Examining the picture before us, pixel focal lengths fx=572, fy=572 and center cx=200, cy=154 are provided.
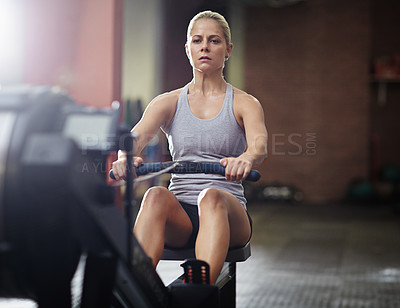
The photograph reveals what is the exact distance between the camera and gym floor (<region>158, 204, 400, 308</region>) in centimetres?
259

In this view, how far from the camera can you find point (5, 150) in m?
0.86

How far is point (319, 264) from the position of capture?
343 centimetres

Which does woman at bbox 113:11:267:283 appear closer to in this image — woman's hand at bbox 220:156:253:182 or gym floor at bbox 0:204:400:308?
woman's hand at bbox 220:156:253:182

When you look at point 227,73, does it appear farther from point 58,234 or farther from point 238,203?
point 58,234

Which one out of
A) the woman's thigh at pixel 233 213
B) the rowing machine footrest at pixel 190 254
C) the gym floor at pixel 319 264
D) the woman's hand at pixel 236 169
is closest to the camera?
the woman's hand at pixel 236 169

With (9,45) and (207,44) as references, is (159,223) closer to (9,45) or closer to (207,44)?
(207,44)

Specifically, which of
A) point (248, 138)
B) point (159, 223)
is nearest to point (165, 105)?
point (248, 138)

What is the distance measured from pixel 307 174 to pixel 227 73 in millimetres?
1639

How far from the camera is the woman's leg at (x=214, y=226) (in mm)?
1342

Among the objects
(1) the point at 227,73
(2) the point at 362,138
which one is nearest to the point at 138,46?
(1) the point at 227,73

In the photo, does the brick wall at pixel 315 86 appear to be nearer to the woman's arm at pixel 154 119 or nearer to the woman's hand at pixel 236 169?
the woman's arm at pixel 154 119

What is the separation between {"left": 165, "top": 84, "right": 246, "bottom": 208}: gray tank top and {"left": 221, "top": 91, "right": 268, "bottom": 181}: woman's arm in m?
0.03

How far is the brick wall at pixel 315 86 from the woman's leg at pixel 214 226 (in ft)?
19.1

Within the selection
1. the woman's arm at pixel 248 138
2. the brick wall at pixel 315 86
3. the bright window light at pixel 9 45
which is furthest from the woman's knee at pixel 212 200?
the brick wall at pixel 315 86
